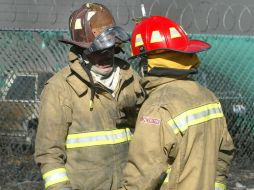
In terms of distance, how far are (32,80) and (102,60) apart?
3.63 metres

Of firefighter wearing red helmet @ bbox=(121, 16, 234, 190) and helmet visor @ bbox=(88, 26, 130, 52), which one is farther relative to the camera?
helmet visor @ bbox=(88, 26, 130, 52)

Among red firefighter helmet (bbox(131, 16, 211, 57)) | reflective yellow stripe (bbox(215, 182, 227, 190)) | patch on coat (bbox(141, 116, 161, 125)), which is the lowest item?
reflective yellow stripe (bbox(215, 182, 227, 190))

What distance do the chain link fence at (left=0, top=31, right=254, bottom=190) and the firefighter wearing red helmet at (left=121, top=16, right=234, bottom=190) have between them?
4044 millimetres

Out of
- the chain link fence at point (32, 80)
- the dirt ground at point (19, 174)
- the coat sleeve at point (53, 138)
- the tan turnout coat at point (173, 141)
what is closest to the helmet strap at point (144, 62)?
the tan turnout coat at point (173, 141)

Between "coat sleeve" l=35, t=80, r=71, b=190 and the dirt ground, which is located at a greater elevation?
"coat sleeve" l=35, t=80, r=71, b=190

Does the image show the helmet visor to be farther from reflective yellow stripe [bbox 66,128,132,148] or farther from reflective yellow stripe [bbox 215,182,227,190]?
reflective yellow stripe [bbox 215,182,227,190]

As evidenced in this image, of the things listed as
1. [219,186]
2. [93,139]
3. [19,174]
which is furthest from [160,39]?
[19,174]

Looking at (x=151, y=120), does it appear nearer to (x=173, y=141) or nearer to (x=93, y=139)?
(x=173, y=141)

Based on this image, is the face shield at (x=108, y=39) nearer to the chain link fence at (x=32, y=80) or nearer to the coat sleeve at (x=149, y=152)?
the coat sleeve at (x=149, y=152)

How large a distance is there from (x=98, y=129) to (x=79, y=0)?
10135 millimetres

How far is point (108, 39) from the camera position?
151 inches

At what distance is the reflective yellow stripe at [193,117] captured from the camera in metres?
3.12

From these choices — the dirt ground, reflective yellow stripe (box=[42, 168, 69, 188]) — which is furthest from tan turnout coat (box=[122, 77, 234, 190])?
the dirt ground

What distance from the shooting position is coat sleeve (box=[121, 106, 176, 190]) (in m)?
3.08
